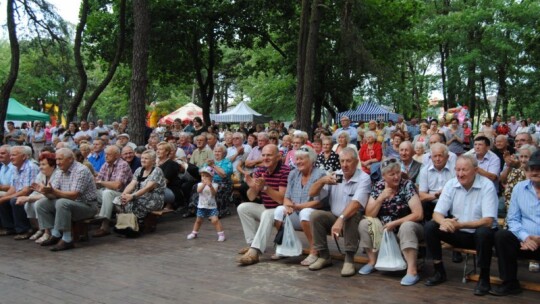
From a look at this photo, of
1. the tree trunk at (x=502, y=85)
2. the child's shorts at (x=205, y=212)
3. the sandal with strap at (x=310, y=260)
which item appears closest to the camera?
the sandal with strap at (x=310, y=260)

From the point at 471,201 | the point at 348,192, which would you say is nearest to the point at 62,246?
the point at 348,192

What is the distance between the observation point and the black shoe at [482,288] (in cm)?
459

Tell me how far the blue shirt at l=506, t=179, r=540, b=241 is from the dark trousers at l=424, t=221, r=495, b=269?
239 mm

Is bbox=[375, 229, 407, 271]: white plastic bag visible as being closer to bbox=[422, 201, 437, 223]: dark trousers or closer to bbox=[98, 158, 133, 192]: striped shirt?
bbox=[422, 201, 437, 223]: dark trousers

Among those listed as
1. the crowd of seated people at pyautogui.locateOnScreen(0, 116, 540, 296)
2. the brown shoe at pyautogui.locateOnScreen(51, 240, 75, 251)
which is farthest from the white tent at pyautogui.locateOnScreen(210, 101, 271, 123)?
the brown shoe at pyautogui.locateOnScreen(51, 240, 75, 251)

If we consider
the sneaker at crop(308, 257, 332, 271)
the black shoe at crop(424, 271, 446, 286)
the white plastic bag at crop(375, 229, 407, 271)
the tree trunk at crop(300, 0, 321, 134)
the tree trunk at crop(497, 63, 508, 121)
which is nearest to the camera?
the black shoe at crop(424, 271, 446, 286)

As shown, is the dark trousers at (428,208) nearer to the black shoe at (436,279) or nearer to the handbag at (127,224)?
the black shoe at (436,279)

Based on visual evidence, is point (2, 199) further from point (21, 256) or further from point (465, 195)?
point (465, 195)

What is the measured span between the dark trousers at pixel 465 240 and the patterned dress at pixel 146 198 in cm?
418

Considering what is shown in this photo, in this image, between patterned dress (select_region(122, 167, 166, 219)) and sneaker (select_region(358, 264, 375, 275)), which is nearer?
sneaker (select_region(358, 264, 375, 275))

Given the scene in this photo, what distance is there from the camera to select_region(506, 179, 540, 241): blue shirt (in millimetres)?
4578

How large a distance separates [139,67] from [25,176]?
4537mm

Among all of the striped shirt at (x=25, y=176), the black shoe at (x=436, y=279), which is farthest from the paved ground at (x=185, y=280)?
the striped shirt at (x=25, y=176)

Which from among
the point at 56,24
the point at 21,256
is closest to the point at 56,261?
the point at 21,256
